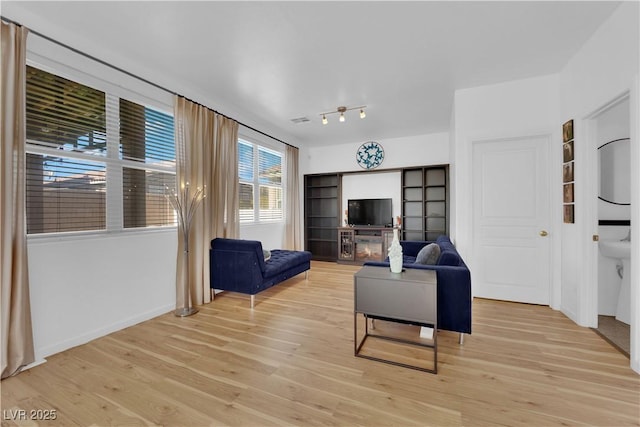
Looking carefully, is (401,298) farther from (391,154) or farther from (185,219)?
(391,154)

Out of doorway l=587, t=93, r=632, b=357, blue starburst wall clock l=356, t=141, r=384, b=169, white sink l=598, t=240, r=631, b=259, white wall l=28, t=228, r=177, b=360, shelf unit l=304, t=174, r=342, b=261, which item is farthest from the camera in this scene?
shelf unit l=304, t=174, r=342, b=261

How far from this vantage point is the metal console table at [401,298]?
203cm

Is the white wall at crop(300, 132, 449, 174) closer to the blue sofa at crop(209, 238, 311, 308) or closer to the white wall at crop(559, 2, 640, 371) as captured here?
the white wall at crop(559, 2, 640, 371)

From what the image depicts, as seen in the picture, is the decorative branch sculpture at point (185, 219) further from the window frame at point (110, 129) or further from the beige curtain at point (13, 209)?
the beige curtain at point (13, 209)

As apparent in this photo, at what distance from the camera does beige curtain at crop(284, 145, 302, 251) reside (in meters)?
5.75

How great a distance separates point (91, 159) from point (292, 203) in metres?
3.68

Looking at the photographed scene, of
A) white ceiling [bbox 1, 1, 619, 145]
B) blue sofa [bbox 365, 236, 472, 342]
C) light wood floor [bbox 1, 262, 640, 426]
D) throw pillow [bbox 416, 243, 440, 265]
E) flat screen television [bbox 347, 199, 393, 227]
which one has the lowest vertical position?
light wood floor [bbox 1, 262, 640, 426]

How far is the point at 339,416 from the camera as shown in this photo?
155 cm

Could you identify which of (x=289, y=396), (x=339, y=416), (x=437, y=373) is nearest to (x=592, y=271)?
(x=437, y=373)

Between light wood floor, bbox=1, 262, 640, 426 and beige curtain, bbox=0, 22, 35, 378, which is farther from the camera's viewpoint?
beige curtain, bbox=0, 22, 35, 378

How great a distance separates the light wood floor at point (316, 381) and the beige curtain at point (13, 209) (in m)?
0.26

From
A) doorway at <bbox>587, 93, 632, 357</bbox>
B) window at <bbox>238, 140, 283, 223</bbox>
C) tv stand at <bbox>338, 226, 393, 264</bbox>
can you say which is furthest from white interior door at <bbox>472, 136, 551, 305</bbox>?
window at <bbox>238, 140, 283, 223</bbox>

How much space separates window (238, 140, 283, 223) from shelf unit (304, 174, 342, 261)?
1.09 meters

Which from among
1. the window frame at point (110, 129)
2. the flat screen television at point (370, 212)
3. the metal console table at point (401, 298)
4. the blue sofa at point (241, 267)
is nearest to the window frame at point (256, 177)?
the blue sofa at point (241, 267)
